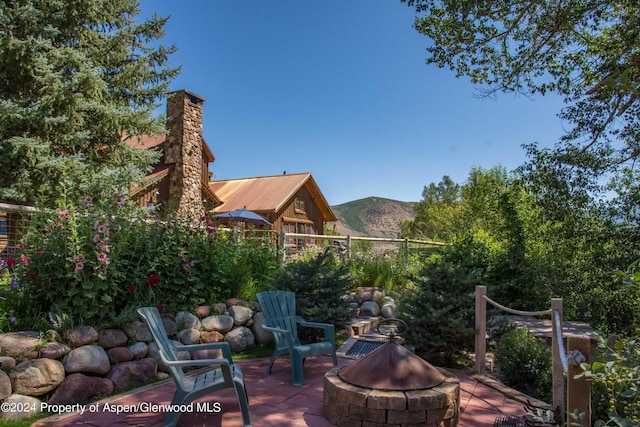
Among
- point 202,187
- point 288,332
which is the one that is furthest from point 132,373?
point 202,187

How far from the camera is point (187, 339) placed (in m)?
4.73

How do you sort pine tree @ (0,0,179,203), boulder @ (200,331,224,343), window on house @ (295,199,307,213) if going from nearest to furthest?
boulder @ (200,331,224,343), pine tree @ (0,0,179,203), window on house @ (295,199,307,213)

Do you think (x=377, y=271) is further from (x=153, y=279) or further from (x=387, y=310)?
(x=153, y=279)

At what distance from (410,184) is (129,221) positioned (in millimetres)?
15590

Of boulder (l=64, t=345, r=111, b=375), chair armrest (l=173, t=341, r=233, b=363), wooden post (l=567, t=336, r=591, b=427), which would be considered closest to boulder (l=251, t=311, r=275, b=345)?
boulder (l=64, t=345, r=111, b=375)

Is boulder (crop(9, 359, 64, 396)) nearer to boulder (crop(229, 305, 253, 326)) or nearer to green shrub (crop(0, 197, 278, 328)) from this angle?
green shrub (crop(0, 197, 278, 328))

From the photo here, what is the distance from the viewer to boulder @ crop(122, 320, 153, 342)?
4262 millimetres

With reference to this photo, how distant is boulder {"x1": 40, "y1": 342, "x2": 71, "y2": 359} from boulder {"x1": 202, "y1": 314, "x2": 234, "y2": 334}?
5.47 feet

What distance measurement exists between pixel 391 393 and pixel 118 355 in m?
2.72

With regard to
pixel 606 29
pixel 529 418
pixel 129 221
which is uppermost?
pixel 606 29

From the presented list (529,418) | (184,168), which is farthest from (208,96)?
(529,418)

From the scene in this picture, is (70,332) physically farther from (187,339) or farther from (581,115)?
(581,115)

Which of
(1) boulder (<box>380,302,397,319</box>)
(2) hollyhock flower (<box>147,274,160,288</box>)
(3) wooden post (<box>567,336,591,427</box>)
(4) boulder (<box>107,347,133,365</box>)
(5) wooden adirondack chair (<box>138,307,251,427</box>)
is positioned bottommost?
(1) boulder (<box>380,302,397,319</box>)

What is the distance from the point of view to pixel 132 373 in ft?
13.0
